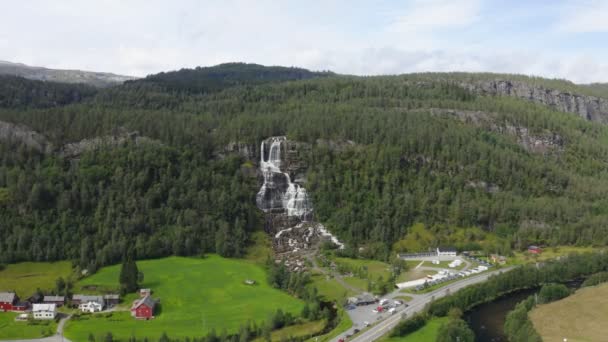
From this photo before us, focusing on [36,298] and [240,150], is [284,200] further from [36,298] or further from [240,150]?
[36,298]

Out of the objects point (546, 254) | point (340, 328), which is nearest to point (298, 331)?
point (340, 328)

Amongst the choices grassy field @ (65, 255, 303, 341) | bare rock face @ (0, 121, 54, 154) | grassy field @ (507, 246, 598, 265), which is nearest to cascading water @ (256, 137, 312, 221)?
grassy field @ (65, 255, 303, 341)

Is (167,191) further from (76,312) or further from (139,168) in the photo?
(76,312)

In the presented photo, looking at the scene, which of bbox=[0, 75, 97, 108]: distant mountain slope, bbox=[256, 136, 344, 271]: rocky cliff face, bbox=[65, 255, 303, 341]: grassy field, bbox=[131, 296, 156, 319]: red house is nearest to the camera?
bbox=[65, 255, 303, 341]: grassy field

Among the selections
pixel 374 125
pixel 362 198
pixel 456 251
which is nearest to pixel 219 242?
pixel 362 198

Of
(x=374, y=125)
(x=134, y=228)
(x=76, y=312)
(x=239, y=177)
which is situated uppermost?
(x=374, y=125)

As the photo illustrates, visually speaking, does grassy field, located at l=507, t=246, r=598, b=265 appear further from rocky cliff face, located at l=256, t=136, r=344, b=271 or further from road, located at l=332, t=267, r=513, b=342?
rocky cliff face, located at l=256, t=136, r=344, b=271

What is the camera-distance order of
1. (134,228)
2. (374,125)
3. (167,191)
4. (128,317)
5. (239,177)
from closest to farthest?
(128,317) → (134,228) → (167,191) → (239,177) → (374,125)

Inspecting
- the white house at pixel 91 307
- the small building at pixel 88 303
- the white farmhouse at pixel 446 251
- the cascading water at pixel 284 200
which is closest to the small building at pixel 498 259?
the white farmhouse at pixel 446 251
